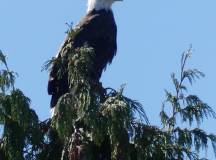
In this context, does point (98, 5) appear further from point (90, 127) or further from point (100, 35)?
point (90, 127)

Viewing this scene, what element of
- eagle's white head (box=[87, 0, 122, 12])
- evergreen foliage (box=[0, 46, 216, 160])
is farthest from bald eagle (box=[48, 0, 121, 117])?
evergreen foliage (box=[0, 46, 216, 160])

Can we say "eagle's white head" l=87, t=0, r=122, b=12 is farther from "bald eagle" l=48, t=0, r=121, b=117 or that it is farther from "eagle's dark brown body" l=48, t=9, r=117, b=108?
"eagle's dark brown body" l=48, t=9, r=117, b=108

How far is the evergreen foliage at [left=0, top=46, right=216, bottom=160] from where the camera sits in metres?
5.16

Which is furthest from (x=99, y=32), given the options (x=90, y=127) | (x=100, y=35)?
(x=90, y=127)

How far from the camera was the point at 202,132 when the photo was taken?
552cm

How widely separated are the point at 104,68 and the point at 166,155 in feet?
10.6

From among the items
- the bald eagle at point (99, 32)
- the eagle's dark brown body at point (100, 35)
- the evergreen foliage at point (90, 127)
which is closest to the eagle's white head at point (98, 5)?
the bald eagle at point (99, 32)

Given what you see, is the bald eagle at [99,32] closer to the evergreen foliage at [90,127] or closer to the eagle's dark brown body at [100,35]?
the eagle's dark brown body at [100,35]

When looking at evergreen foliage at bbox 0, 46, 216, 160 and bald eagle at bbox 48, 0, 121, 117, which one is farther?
bald eagle at bbox 48, 0, 121, 117

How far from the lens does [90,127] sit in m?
5.14

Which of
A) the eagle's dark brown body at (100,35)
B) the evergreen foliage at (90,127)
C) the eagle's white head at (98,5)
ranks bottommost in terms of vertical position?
the evergreen foliage at (90,127)

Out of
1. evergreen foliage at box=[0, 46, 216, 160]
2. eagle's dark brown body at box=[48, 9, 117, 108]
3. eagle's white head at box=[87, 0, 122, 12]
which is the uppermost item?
eagle's white head at box=[87, 0, 122, 12]

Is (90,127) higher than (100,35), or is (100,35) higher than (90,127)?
(100,35)

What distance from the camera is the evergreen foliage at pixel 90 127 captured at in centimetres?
516
